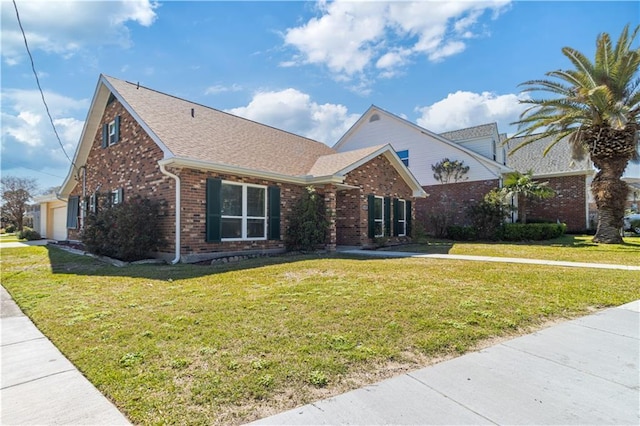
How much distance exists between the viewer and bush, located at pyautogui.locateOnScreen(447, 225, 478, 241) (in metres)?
18.4

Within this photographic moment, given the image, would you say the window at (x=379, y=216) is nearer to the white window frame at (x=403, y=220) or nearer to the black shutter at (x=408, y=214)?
the white window frame at (x=403, y=220)

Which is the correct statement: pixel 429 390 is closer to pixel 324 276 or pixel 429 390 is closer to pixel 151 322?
pixel 151 322

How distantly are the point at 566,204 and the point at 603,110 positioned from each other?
911 cm

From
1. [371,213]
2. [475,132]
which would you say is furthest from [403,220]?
[475,132]

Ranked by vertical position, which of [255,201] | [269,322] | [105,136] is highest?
[105,136]

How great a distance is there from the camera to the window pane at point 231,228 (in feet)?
35.9

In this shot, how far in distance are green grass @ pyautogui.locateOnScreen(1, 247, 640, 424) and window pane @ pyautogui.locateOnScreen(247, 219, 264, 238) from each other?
3279mm

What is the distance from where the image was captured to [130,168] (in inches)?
486

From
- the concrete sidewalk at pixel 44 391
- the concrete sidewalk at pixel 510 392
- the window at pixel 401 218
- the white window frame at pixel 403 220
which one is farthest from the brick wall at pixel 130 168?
the white window frame at pixel 403 220

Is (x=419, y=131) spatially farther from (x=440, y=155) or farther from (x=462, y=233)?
(x=462, y=233)

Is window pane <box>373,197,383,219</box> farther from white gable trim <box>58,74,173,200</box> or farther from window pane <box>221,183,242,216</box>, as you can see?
white gable trim <box>58,74,173,200</box>

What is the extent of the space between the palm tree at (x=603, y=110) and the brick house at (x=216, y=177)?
708 centimetres

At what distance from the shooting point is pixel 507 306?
5.12 meters

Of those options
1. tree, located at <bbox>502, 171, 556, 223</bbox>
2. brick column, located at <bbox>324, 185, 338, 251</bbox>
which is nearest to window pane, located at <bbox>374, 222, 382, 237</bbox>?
brick column, located at <bbox>324, 185, 338, 251</bbox>
